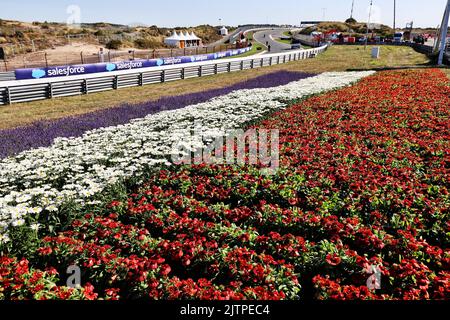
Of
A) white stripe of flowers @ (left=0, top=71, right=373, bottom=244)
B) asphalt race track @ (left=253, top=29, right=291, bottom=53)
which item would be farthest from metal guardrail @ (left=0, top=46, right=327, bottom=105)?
asphalt race track @ (left=253, top=29, right=291, bottom=53)

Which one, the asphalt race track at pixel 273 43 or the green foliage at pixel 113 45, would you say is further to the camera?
the asphalt race track at pixel 273 43

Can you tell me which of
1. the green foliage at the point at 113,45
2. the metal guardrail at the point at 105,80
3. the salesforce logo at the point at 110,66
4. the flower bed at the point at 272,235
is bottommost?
the flower bed at the point at 272,235

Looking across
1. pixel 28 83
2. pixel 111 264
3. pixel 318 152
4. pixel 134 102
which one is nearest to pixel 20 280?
pixel 111 264

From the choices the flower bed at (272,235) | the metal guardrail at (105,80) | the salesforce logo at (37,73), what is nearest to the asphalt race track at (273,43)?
the metal guardrail at (105,80)

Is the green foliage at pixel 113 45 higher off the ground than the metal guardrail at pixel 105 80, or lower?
higher

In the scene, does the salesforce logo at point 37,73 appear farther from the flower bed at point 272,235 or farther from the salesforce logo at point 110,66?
the flower bed at point 272,235

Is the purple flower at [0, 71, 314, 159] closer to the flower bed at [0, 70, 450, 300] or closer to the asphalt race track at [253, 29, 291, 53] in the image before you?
the flower bed at [0, 70, 450, 300]

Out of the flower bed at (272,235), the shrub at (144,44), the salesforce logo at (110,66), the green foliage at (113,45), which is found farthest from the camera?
the shrub at (144,44)

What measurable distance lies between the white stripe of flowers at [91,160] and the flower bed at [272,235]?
25.4 inches

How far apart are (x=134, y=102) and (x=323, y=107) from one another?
32.8 feet

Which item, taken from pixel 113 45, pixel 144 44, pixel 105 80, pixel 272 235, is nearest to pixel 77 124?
pixel 272 235

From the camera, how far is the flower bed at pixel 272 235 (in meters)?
4.68

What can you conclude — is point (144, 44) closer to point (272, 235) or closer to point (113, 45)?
point (113, 45)
